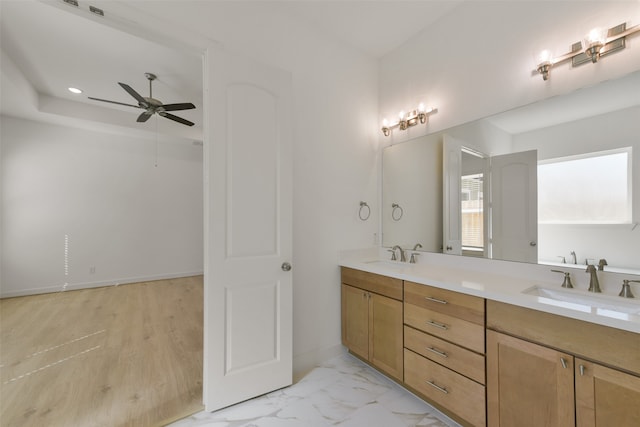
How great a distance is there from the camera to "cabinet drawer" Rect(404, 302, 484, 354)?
1418mm

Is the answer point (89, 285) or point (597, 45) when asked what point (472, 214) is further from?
point (89, 285)

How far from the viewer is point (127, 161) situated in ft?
16.4

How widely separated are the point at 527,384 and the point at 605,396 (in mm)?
265

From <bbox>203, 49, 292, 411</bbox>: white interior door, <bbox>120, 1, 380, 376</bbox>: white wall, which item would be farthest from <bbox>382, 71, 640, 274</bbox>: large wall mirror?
<bbox>203, 49, 292, 411</bbox>: white interior door

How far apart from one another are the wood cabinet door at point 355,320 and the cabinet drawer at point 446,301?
18.2 inches

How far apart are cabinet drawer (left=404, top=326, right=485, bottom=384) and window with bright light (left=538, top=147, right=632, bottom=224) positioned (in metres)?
0.97

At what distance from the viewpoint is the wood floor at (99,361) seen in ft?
5.46

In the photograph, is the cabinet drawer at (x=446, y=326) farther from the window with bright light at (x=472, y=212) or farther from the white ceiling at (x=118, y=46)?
the white ceiling at (x=118, y=46)

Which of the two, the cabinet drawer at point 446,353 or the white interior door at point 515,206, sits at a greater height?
the white interior door at point 515,206

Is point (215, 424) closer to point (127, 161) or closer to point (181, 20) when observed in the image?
point (181, 20)

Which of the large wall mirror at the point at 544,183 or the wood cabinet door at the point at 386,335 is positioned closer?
the large wall mirror at the point at 544,183

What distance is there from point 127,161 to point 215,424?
17.0 ft

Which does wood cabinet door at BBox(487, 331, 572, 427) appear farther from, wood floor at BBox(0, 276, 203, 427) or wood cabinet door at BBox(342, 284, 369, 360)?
wood floor at BBox(0, 276, 203, 427)

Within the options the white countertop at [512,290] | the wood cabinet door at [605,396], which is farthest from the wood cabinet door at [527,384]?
the white countertop at [512,290]
